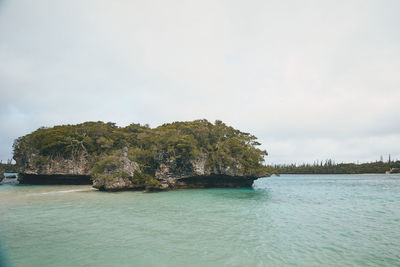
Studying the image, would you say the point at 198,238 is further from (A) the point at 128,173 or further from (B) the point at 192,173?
(B) the point at 192,173

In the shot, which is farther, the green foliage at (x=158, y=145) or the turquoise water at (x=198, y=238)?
the green foliage at (x=158, y=145)

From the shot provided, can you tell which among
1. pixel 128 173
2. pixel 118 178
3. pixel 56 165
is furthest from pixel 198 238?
pixel 56 165

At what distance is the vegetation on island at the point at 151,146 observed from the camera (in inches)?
1037

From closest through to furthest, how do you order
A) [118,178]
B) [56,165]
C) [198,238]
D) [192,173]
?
[198,238]
[118,178]
[192,173]
[56,165]

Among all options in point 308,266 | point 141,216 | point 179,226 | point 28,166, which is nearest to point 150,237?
point 179,226

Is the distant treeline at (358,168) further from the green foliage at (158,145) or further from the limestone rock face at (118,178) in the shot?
the limestone rock face at (118,178)

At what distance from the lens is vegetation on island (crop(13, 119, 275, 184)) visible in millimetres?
26328

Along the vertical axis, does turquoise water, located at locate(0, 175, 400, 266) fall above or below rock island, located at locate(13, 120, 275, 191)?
below

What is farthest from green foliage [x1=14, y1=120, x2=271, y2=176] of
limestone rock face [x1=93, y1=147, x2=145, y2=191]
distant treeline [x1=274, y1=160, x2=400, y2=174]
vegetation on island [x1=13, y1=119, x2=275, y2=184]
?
distant treeline [x1=274, y1=160, x2=400, y2=174]

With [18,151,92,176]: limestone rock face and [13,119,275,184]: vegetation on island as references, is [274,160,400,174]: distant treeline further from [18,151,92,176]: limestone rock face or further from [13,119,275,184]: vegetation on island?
[18,151,92,176]: limestone rock face

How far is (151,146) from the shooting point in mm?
27688

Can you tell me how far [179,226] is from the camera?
9391 mm

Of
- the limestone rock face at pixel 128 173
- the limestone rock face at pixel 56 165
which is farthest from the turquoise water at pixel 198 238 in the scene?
the limestone rock face at pixel 56 165

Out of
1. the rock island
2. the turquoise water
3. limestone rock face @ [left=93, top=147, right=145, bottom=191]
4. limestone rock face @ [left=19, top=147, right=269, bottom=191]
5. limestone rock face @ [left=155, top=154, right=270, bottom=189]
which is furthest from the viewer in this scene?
limestone rock face @ [left=155, top=154, right=270, bottom=189]
